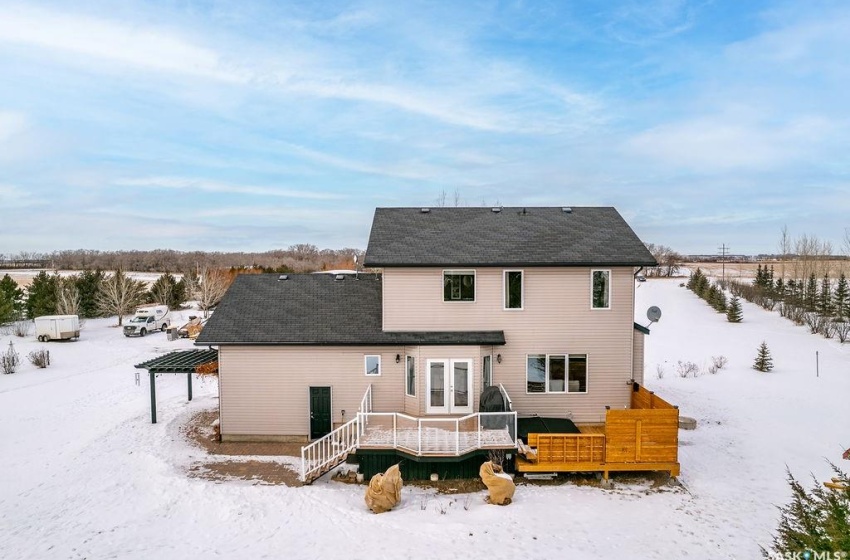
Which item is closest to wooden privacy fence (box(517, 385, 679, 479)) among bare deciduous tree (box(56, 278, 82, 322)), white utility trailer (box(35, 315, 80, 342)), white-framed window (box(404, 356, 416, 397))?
white-framed window (box(404, 356, 416, 397))

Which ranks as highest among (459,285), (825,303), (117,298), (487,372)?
(459,285)

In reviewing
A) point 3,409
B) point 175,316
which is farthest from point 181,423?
point 175,316

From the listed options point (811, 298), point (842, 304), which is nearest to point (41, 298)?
point (842, 304)

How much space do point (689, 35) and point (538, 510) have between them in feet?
65.3

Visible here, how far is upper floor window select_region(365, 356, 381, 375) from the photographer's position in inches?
582

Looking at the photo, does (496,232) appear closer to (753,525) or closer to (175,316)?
(753,525)

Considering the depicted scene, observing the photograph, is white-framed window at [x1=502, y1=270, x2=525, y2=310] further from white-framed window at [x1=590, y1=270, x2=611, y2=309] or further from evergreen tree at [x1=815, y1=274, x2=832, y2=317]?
evergreen tree at [x1=815, y1=274, x2=832, y2=317]

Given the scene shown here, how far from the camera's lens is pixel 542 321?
14742 millimetres

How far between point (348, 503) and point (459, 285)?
702cm

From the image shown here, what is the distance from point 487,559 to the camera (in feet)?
27.8

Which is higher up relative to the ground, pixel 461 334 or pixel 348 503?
pixel 461 334

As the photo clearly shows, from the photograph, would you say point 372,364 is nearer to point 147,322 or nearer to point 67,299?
point 147,322

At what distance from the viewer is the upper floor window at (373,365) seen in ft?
48.5

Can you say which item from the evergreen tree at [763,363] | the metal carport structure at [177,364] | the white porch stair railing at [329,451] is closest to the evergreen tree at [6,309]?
the metal carport structure at [177,364]
